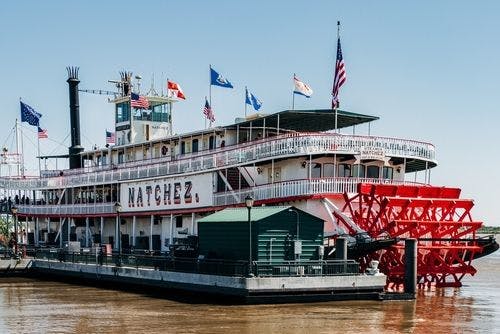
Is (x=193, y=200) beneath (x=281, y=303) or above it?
above

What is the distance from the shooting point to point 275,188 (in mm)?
28422

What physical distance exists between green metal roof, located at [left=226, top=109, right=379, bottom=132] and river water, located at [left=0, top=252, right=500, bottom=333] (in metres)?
8.52

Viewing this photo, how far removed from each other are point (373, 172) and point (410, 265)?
7.69 metres

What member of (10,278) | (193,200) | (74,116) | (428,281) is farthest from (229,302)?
(74,116)

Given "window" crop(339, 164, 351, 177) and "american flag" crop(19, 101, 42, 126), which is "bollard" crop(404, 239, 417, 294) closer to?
"window" crop(339, 164, 351, 177)

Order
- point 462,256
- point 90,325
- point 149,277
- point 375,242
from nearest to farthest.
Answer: point 90,325, point 375,242, point 149,277, point 462,256

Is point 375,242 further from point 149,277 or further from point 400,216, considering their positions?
point 149,277

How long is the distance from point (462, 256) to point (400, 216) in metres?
3.24

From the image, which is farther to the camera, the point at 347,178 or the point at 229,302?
the point at 347,178

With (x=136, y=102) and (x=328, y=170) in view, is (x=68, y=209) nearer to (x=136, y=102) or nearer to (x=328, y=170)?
(x=136, y=102)

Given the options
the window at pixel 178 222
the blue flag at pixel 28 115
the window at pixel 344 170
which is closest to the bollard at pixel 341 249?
the window at pixel 344 170

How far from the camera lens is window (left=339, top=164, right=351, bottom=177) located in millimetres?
29656

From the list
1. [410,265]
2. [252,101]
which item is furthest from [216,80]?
[410,265]

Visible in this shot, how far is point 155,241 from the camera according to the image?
1465 inches
